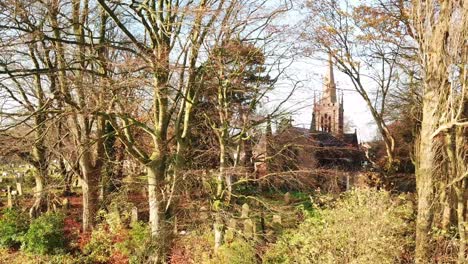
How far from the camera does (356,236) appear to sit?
21.7 ft

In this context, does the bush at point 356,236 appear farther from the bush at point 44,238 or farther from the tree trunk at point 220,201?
the bush at point 44,238

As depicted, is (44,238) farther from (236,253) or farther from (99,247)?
(236,253)

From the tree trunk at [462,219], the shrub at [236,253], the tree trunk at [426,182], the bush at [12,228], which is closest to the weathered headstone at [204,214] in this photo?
the shrub at [236,253]

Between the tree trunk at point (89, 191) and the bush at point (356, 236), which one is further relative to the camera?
the tree trunk at point (89, 191)

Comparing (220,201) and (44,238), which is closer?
(220,201)

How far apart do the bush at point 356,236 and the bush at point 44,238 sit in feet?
27.0

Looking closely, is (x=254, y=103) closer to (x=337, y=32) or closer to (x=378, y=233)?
(x=337, y=32)

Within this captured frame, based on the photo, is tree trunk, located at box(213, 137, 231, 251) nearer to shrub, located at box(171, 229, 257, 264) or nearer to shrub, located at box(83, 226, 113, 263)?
shrub, located at box(171, 229, 257, 264)

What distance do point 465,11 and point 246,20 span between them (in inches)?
188

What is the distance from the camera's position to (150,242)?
33.4 ft

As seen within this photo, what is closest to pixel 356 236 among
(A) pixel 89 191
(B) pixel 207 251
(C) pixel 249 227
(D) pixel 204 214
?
(C) pixel 249 227

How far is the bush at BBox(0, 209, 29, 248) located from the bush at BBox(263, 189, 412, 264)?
33.6 ft

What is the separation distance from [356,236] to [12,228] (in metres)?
12.3

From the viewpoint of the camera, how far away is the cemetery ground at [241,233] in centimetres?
679
